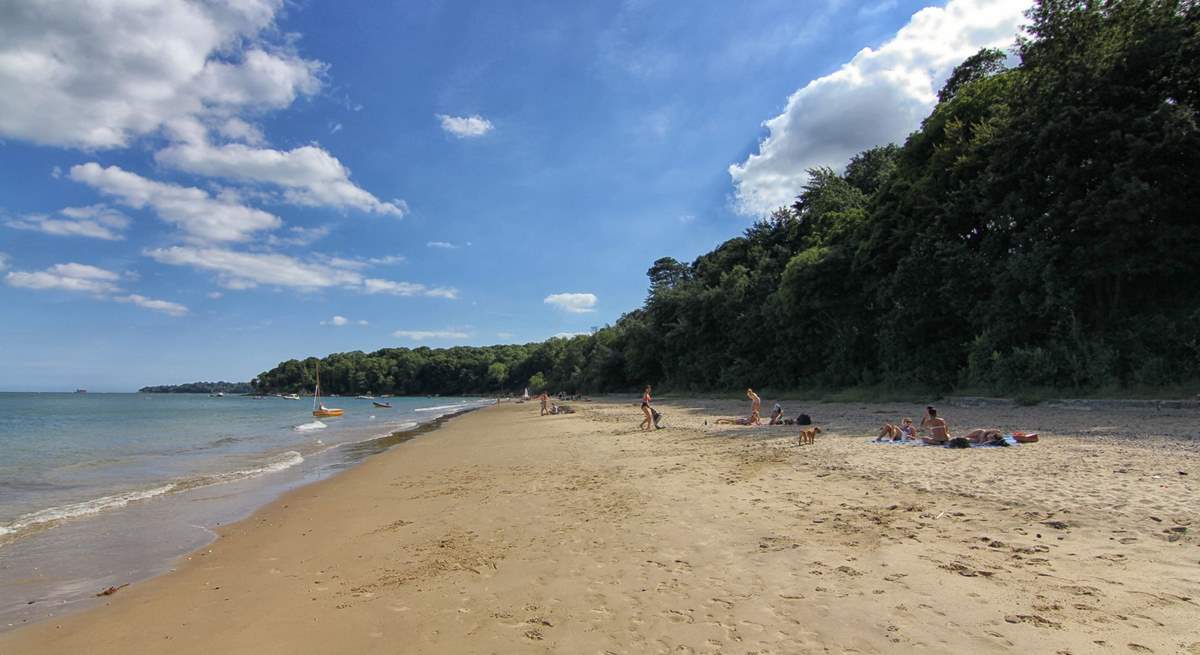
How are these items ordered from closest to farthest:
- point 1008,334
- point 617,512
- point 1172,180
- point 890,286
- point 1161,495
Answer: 1. point 1161,495
2. point 617,512
3. point 1172,180
4. point 1008,334
5. point 890,286

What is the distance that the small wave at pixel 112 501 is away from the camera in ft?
30.7

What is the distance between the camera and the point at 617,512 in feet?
25.8

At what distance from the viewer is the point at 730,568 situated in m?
5.31

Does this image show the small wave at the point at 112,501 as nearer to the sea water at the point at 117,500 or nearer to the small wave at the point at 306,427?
the sea water at the point at 117,500

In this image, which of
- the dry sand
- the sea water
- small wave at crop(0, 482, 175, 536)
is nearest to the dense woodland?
the dry sand

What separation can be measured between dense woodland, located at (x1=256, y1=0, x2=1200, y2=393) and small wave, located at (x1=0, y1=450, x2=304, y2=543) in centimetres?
2523

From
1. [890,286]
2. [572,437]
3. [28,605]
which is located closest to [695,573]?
[28,605]

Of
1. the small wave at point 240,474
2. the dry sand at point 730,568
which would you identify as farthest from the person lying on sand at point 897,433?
the small wave at point 240,474

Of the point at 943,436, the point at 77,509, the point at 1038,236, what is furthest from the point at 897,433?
the point at 77,509

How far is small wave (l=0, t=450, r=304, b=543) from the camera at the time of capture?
9.37 metres

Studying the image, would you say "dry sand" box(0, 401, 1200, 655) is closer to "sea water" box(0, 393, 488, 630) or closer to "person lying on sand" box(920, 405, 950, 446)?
"sea water" box(0, 393, 488, 630)

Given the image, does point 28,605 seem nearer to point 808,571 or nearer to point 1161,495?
point 808,571

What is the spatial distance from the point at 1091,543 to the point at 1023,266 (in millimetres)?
19654

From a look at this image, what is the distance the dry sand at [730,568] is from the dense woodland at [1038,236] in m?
11.5
